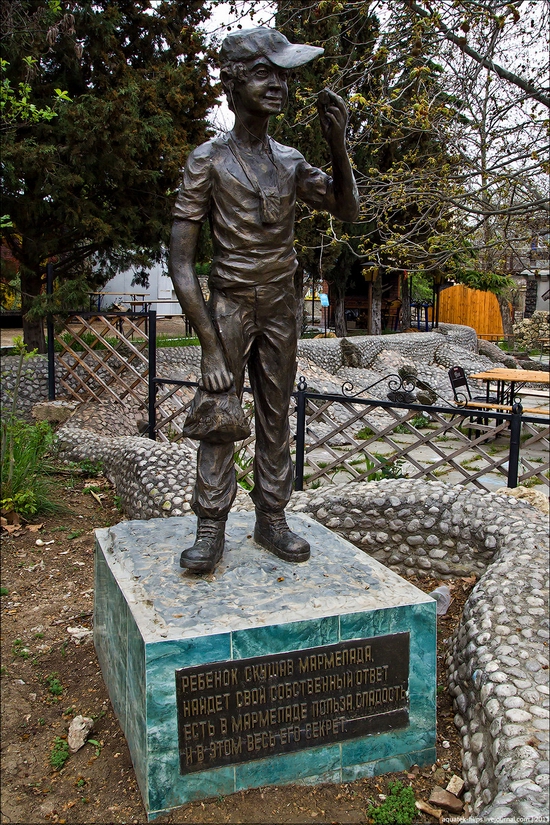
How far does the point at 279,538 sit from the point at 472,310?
86.1 feet

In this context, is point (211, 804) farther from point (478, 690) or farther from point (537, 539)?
point (537, 539)

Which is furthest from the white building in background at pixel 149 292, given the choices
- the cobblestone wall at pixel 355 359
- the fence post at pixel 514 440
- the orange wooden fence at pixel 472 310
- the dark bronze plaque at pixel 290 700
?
the dark bronze plaque at pixel 290 700

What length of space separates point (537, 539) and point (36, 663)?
266cm

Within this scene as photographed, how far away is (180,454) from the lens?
18.7 ft

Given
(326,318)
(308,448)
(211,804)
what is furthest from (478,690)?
(326,318)

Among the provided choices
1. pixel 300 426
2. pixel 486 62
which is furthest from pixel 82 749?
pixel 486 62

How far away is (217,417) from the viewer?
9.75 feet

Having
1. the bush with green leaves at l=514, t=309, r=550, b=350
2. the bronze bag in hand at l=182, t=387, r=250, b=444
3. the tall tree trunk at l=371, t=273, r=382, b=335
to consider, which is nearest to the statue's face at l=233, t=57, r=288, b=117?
the bronze bag in hand at l=182, t=387, r=250, b=444

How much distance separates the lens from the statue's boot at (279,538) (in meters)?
3.19

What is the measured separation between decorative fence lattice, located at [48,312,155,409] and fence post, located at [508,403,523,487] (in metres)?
5.28

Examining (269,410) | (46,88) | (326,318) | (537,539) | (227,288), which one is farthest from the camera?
(326,318)

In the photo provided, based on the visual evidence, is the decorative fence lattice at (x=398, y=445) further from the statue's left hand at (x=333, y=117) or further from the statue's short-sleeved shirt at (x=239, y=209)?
the statue's left hand at (x=333, y=117)

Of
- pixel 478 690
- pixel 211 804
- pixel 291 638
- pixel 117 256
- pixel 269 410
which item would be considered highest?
pixel 117 256

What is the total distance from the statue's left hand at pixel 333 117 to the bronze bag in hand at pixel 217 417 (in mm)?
1100
